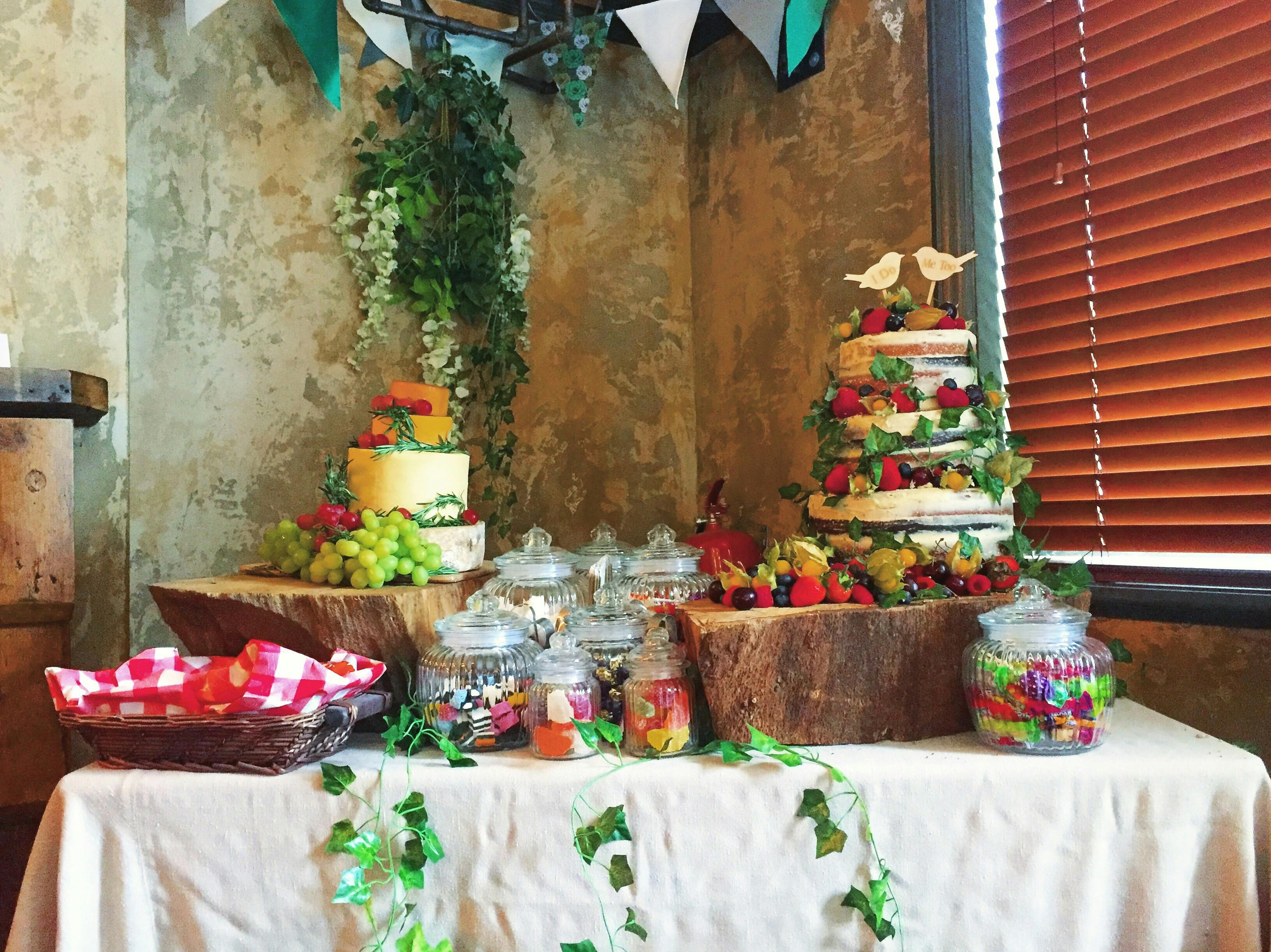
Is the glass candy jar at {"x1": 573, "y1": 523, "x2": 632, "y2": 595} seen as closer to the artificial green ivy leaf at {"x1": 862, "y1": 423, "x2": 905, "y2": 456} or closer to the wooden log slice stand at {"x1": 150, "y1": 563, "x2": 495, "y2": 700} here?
the wooden log slice stand at {"x1": 150, "y1": 563, "x2": 495, "y2": 700}

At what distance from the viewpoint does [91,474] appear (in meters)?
2.18

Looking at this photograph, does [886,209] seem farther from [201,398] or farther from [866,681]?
[201,398]

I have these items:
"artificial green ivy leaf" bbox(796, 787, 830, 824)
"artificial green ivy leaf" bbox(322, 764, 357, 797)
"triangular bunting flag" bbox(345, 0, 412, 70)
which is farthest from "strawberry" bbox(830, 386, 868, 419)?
"triangular bunting flag" bbox(345, 0, 412, 70)

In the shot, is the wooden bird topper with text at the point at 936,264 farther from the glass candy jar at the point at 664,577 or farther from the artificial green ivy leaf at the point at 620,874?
the artificial green ivy leaf at the point at 620,874

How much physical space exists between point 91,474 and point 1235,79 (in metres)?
2.55

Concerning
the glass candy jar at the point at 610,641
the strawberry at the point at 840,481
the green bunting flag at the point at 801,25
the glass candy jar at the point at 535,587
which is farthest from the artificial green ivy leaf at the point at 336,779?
the green bunting flag at the point at 801,25

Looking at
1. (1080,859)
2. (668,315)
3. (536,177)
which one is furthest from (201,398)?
(1080,859)

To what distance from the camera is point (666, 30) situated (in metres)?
2.70

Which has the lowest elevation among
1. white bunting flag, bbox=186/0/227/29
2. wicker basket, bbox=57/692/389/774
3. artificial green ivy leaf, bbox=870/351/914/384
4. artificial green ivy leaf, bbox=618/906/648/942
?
artificial green ivy leaf, bbox=618/906/648/942

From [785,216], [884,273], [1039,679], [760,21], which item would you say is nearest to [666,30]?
[760,21]

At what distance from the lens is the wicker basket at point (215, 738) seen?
138cm

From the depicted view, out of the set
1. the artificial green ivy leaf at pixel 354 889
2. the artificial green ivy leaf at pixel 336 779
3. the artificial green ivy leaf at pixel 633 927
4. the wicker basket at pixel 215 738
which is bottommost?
the artificial green ivy leaf at pixel 633 927

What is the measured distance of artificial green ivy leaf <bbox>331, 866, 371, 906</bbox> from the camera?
1.29 meters

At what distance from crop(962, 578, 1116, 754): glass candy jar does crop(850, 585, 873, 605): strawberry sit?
171 millimetres
